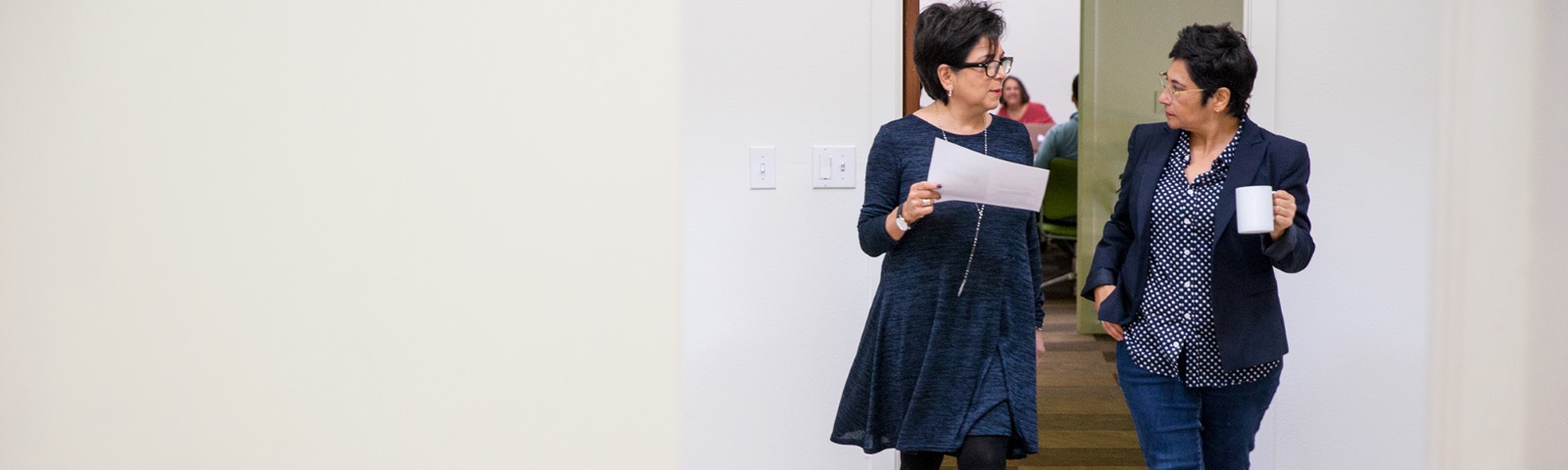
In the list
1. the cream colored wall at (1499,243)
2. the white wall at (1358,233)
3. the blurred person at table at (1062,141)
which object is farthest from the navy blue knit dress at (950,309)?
the blurred person at table at (1062,141)

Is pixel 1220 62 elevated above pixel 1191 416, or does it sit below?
above

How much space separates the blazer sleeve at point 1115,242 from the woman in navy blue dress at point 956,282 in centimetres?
14

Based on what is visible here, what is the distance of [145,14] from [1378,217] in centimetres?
284

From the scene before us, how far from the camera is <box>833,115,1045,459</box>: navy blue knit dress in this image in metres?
2.47

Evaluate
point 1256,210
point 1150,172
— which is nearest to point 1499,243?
point 1256,210

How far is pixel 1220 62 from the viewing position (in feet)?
7.73

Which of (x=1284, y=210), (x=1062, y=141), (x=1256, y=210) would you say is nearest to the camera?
(x=1256, y=210)

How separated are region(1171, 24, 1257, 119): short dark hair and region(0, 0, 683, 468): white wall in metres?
1.48

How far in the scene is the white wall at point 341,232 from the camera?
4.00 feet

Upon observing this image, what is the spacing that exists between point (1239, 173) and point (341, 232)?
169 cm

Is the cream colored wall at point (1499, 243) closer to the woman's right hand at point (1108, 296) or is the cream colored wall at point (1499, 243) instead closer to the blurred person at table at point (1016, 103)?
the woman's right hand at point (1108, 296)

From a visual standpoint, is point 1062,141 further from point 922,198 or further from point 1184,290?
point 922,198

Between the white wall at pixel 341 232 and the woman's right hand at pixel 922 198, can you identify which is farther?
the woman's right hand at pixel 922 198

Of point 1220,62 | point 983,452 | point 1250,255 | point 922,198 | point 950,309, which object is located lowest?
point 983,452
